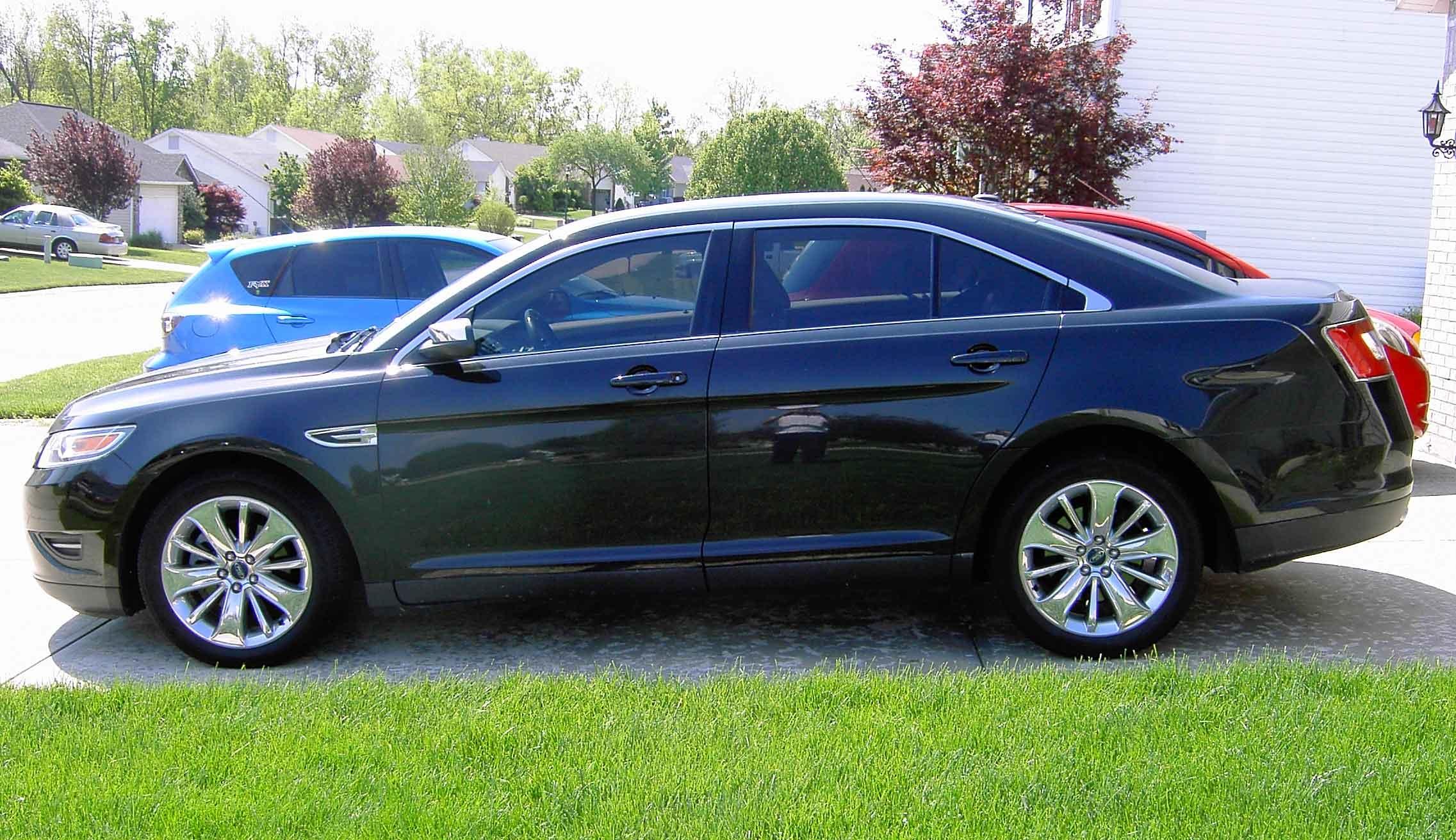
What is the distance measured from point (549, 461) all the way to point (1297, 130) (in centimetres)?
1520

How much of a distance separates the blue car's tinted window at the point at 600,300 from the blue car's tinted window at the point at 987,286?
0.95 meters

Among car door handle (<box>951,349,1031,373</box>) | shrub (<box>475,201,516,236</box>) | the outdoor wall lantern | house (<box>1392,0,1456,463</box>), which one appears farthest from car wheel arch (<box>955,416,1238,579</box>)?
shrub (<box>475,201,516,236</box>)

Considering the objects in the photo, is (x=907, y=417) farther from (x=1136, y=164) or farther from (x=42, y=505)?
(x=1136, y=164)

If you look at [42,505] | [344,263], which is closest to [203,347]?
[344,263]

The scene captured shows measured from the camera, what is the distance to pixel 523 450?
4.85 meters

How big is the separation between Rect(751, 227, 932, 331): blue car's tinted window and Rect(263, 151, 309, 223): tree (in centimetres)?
6454

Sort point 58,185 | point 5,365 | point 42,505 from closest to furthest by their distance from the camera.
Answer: point 42,505, point 5,365, point 58,185

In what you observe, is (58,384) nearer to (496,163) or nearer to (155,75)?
(496,163)

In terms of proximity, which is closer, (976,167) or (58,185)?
(976,167)

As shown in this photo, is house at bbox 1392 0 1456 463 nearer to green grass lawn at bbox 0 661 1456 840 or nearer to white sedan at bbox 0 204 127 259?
green grass lawn at bbox 0 661 1456 840

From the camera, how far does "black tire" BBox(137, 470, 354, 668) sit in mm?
4957

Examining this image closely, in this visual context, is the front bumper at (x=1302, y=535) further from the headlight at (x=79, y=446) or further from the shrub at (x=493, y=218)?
the shrub at (x=493, y=218)

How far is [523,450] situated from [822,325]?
47.7 inches

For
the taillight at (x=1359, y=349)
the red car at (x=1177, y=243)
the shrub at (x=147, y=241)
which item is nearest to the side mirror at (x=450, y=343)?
the taillight at (x=1359, y=349)
